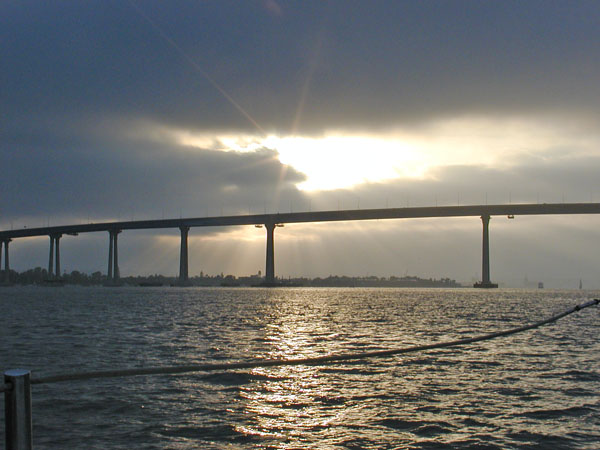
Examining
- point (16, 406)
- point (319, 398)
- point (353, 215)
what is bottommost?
point (319, 398)

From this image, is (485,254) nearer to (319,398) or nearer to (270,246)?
(270,246)

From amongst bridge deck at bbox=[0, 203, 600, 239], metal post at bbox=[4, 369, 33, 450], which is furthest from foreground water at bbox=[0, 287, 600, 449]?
bridge deck at bbox=[0, 203, 600, 239]

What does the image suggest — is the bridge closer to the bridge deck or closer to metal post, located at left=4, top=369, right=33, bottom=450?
the bridge deck

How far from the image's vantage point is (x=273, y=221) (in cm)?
15575

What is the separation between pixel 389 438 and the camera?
12.8m

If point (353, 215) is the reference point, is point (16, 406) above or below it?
below

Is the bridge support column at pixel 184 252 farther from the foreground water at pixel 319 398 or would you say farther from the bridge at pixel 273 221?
the foreground water at pixel 319 398

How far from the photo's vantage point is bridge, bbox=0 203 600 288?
142m

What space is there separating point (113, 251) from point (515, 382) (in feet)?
524

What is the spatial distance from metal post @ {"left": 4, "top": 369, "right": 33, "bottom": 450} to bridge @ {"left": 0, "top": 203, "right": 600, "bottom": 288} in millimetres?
142748

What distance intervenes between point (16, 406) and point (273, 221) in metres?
152

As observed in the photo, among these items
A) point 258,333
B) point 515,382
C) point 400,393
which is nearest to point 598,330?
point 258,333

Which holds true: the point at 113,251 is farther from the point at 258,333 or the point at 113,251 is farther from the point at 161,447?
the point at 161,447

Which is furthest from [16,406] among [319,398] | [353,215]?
[353,215]
